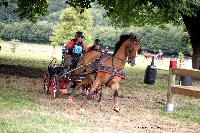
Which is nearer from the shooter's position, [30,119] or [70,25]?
[30,119]

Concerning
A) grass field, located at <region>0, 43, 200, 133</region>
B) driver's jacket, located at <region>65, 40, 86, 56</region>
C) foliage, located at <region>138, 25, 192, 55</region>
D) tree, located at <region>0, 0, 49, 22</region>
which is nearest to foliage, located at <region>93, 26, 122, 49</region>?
foliage, located at <region>138, 25, 192, 55</region>

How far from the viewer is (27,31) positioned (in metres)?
86.7

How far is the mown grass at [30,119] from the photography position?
9.70 metres

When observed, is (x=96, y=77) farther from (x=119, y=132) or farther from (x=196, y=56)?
(x=196, y=56)

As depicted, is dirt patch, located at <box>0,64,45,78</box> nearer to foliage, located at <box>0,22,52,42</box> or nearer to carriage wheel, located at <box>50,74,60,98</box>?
carriage wheel, located at <box>50,74,60,98</box>

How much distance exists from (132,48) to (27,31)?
75.7 m

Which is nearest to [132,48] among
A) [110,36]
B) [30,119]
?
[30,119]

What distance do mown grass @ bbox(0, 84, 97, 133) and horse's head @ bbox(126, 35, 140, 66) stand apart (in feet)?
9.36

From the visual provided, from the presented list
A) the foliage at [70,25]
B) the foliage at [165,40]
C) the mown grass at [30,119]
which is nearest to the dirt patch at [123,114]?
the mown grass at [30,119]

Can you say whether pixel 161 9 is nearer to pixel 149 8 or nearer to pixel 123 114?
pixel 149 8

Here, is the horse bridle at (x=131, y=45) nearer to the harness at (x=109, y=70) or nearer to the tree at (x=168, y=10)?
the harness at (x=109, y=70)

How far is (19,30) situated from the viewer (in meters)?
86.7

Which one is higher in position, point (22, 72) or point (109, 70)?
point (109, 70)

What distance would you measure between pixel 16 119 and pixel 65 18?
201 feet
